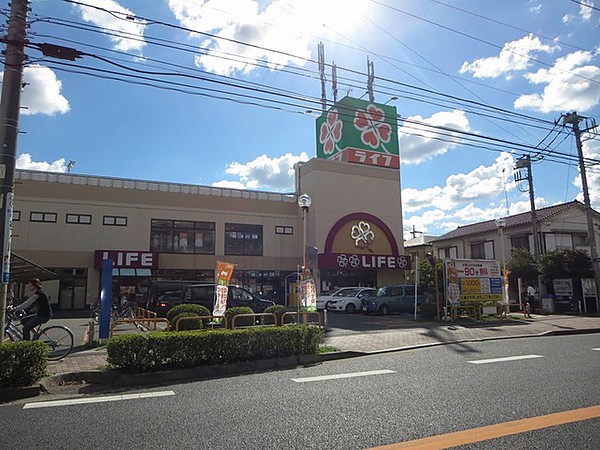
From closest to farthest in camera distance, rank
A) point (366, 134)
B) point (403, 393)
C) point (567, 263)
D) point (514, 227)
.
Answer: point (403, 393) < point (567, 263) < point (514, 227) < point (366, 134)

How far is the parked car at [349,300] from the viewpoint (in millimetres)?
25203

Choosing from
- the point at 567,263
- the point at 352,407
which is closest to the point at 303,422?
the point at 352,407

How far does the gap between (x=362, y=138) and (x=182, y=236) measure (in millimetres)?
17130

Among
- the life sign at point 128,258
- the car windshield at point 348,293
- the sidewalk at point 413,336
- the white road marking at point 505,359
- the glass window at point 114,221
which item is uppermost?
the glass window at point 114,221

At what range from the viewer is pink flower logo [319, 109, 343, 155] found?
3779cm

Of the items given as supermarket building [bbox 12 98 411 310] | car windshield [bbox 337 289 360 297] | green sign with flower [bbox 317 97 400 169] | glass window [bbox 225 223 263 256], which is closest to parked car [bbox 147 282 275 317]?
car windshield [bbox 337 289 360 297]

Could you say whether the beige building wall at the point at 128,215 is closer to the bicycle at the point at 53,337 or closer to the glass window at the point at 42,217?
the glass window at the point at 42,217

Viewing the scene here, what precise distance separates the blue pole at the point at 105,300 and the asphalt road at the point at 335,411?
16.3 feet

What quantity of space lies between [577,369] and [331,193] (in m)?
27.1

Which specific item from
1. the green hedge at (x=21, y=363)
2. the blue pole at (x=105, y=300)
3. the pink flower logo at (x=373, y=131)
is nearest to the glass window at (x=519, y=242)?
the pink flower logo at (x=373, y=131)

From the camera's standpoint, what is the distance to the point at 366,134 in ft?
123

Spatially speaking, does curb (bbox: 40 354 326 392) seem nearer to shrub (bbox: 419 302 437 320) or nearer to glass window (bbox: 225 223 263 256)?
shrub (bbox: 419 302 437 320)

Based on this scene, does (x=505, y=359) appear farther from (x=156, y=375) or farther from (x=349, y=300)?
(x=349, y=300)

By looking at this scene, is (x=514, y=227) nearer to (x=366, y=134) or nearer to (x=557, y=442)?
(x=366, y=134)
